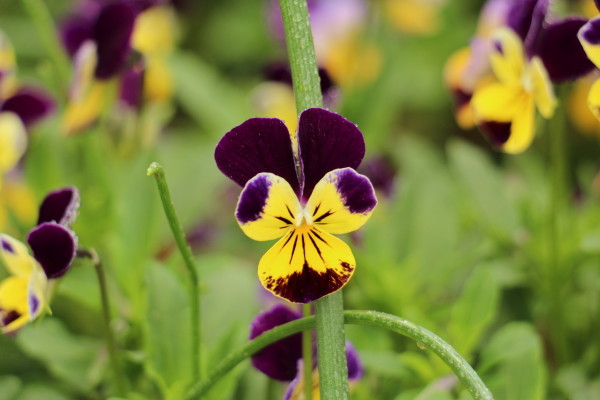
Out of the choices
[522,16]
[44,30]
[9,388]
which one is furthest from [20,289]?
[522,16]

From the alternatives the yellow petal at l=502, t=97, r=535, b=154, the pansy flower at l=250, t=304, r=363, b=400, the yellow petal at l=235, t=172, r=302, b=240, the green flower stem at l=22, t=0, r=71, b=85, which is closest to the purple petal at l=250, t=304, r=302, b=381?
the pansy flower at l=250, t=304, r=363, b=400

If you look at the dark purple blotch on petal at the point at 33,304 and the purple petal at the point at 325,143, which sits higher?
the purple petal at the point at 325,143

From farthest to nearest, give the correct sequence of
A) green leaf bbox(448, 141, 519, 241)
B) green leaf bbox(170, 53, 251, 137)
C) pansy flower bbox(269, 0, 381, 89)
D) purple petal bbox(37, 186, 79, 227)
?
green leaf bbox(170, 53, 251, 137) → pansy flower bbox(269, 0, 381, 89) → green leaf bbox(448, 141, 519, 241) → purple petal bbox(37, 186, 79, 227)

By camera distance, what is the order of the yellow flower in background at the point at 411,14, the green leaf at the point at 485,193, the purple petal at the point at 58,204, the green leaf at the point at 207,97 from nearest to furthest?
the purple petal at the point at 58,204, the green leaf at the point at 485,193, the green leaf at the point at 207,97, the yellow flower in background at the point at 411,14

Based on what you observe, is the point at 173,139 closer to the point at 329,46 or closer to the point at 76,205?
the point at 329,46

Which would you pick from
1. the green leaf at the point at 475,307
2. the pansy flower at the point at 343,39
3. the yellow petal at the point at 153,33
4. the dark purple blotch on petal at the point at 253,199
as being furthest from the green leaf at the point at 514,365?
the pansy flower at the point at 343,39

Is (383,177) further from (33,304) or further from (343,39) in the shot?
(33,304)

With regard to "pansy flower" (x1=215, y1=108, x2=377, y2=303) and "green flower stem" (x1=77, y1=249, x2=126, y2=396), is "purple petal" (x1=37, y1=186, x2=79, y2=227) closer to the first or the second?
"green flower stem" (x1=77, y1=249, x2=126, y2=396)

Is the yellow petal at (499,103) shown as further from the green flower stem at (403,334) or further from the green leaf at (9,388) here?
the green leaf at (9,388)
